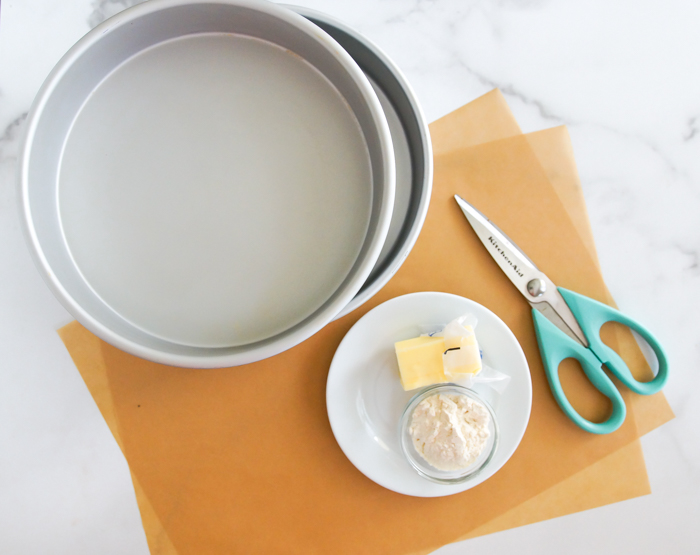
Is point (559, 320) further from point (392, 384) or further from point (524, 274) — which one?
point (392, 384)

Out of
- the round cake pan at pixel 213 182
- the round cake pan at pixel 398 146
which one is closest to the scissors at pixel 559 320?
the round cake pan at pixel 398 146

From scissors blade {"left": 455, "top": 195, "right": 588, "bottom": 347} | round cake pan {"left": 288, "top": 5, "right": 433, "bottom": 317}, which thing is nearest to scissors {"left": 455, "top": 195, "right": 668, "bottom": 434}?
scissors blade {"left": 455, "top": 195, "right": 588, "bottom": 347}

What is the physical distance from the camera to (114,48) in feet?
1.42

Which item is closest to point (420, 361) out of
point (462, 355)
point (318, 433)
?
Answer: point (462, 355)

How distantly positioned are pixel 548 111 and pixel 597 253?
0.20 metres

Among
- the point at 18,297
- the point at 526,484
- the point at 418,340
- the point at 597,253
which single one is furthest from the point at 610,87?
the point at 18,297

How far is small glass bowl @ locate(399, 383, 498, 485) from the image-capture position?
555 mm

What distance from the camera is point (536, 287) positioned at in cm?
58

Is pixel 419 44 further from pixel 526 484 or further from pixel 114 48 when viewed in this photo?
pixel 526 484

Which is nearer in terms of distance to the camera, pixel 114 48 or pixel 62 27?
pixel 114 48

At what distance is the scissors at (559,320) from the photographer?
23.2 inches

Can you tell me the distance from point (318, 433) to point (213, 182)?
33 cm

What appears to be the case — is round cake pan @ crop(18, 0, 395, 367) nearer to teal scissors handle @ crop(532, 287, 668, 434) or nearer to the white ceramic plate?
the white ceramic plate

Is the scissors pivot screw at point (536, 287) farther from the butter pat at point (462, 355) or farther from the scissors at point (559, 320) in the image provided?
the butter pat at point (462, 355)
